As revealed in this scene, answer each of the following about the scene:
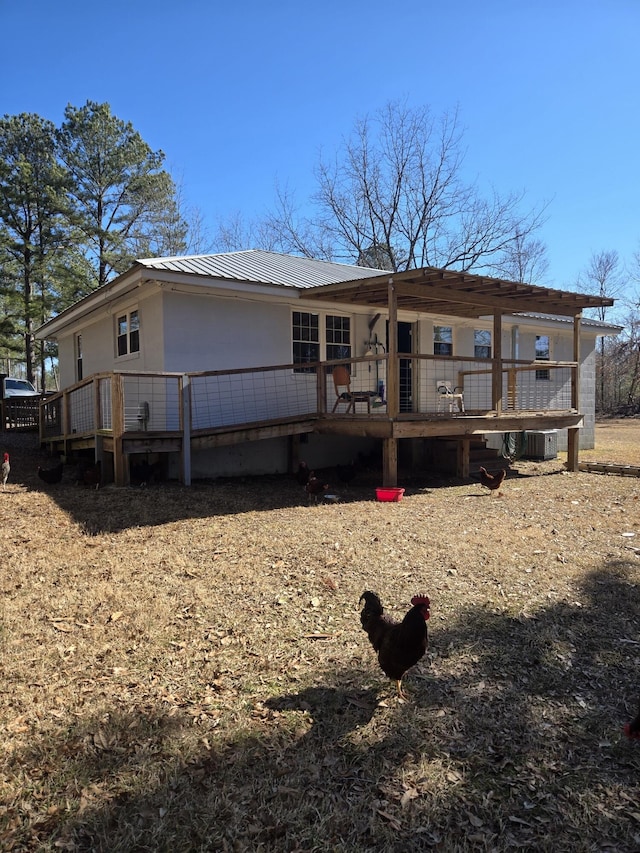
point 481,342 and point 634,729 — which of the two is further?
point 481,342

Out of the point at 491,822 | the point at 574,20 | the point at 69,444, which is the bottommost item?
the point at 491,822

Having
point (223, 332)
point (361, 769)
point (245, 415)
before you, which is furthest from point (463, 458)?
point (361, 769)

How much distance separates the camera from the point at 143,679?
3.20 metres

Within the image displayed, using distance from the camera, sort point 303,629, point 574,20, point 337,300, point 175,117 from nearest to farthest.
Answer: point 303,629, point 574,20, point 337,300, point 175,117

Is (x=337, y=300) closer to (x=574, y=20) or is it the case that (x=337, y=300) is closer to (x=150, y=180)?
(x=574, y=20)

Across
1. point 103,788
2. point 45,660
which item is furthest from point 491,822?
point 45,660

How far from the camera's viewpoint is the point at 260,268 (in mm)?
11539

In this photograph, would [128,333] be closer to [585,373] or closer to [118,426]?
[118,426]

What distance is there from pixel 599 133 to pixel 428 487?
386 inches

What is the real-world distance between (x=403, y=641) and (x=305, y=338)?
29.4ft

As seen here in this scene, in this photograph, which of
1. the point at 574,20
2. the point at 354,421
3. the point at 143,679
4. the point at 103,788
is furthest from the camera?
the point at 354,421

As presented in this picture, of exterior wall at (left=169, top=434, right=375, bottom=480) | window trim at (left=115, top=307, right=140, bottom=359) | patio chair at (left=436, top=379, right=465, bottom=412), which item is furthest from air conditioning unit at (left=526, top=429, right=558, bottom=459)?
window trim at (left=115, top=307, right=140, bottom=359)

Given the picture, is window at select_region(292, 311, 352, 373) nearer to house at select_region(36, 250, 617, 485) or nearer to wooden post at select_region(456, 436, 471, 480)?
house at select_region(36, 250, 617, 485)

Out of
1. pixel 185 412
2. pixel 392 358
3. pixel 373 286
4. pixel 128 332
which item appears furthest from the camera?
pixel 128 332
